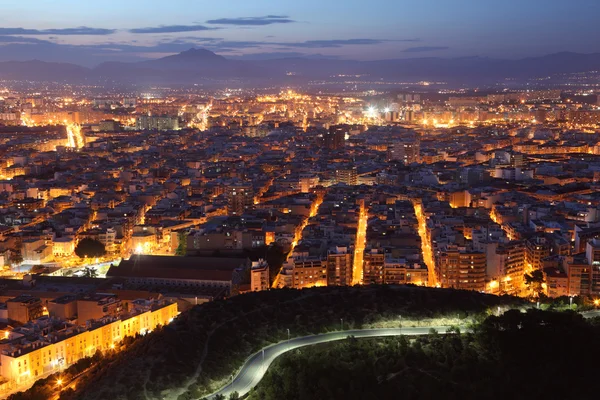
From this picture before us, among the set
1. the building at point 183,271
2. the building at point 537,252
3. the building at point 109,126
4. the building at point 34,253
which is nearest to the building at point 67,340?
the building at point 183,271

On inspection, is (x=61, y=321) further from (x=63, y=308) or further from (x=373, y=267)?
(x=373, y=267)

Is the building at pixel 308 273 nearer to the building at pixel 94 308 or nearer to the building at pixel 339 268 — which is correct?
the building at pixel 339 268

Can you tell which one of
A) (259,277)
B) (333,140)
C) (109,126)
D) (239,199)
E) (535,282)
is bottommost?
(535,282)

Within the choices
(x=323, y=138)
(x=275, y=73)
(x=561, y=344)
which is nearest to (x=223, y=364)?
(x=561, y=344)

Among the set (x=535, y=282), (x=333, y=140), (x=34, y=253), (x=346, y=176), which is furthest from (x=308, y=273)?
(x=333, y=140)

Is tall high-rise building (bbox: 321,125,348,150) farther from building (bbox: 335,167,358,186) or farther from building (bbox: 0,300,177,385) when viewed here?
building (bbox: 0,300,177,385)

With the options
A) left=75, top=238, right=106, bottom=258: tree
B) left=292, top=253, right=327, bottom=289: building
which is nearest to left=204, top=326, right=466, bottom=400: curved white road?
left=292, top=253, right=327, bottom=289: building
